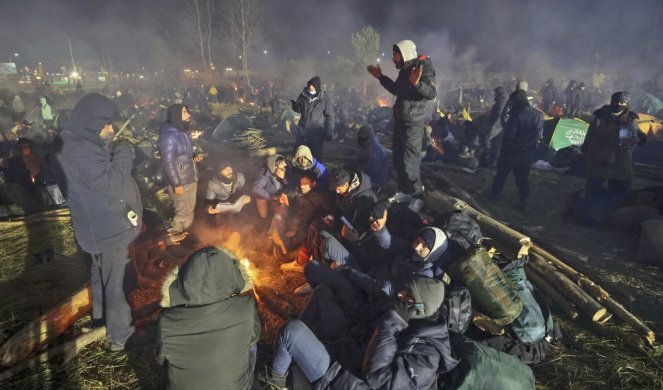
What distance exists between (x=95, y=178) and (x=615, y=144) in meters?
8.82

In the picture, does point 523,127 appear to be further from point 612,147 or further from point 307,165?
point 307,165

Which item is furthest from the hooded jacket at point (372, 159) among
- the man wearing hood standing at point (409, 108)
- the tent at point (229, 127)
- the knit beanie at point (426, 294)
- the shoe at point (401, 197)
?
the tent at point (229, 127)

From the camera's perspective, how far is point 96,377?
361 centimetres

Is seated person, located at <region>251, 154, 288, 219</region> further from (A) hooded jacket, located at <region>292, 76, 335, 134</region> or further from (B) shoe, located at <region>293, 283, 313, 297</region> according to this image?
(B) shoe, located at <region>293, 283, 313, 297</region>

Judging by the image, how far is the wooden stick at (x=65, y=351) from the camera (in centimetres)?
350

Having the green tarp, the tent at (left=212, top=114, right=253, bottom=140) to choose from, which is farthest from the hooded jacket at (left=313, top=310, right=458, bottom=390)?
the tent at (left=212, top=114, right=253, bottom=140)

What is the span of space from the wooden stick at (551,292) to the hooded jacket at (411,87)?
3.09 meters

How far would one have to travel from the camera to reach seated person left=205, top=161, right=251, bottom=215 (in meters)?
6.76

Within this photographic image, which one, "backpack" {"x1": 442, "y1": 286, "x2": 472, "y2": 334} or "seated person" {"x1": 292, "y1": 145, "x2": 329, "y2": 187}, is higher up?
"seated person" {"x1": 292, "y1": 145, "x2": 329, "y2": 187}

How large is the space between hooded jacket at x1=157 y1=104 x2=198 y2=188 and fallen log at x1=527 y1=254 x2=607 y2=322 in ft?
18.9

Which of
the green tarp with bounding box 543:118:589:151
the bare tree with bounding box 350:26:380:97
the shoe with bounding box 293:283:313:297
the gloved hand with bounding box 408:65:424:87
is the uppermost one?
the bare tree with bounding box 350:26:380:97

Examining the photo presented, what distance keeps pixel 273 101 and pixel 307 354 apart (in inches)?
669

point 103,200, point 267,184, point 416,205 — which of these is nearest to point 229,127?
point 267,184

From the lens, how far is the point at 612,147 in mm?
7039
